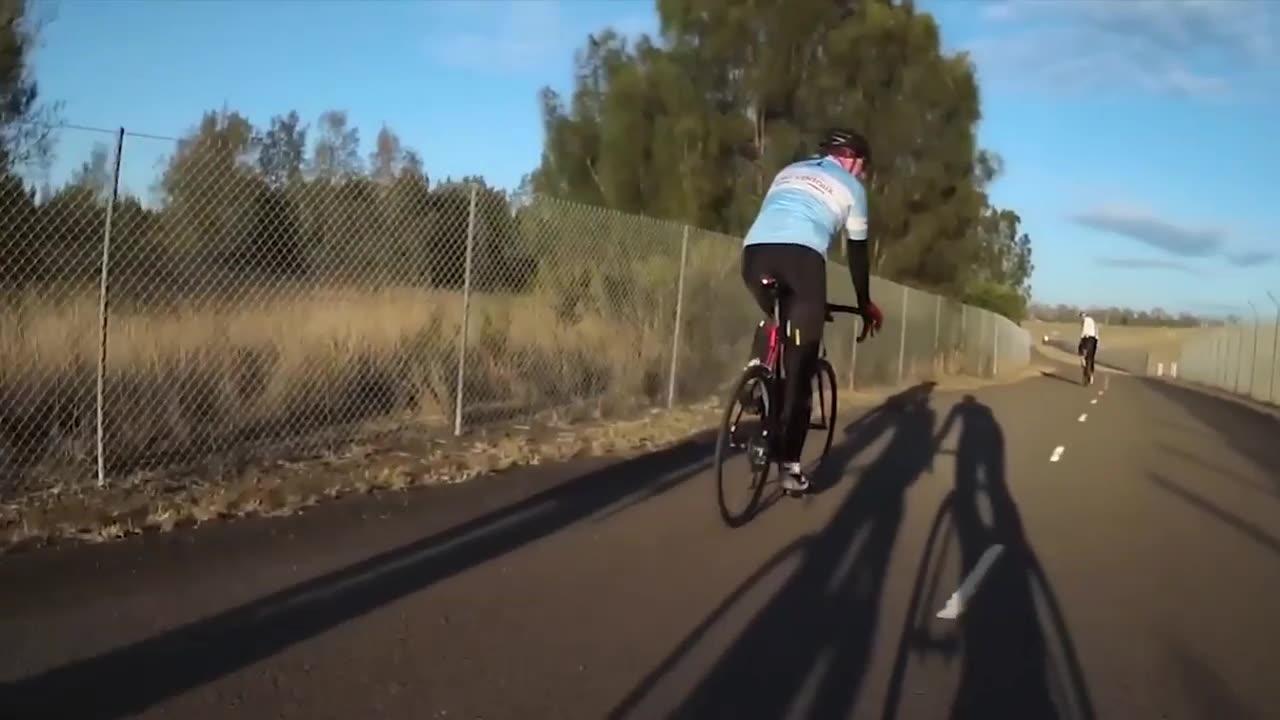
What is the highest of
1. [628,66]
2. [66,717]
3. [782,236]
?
[628,66]

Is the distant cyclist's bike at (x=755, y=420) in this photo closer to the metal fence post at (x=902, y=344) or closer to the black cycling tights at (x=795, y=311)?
the black cycling tights at (x=795, y=311)

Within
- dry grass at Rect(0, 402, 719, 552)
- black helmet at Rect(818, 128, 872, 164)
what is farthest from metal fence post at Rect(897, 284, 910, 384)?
black helmet at Rect(818, 128, 872, 164)

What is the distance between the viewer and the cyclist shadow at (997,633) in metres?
4.51

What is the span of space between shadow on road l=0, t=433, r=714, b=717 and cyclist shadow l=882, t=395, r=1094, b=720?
2161mm

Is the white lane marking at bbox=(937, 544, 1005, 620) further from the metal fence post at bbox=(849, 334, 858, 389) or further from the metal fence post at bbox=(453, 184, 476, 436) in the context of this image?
the metal fence post at bbox=(849, 334, 858, 389)

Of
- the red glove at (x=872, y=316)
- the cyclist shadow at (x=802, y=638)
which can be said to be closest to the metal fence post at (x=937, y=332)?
the cyclist shadow at (x=802, y=638)

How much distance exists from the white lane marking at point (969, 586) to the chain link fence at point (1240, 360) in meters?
24.5

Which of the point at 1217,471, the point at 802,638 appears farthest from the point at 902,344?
the point at 802,638

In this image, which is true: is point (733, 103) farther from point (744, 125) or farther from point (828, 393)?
point (828, 393)

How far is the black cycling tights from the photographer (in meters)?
7.05

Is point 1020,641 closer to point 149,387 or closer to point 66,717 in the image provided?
point 66,717

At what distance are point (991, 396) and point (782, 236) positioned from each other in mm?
18617

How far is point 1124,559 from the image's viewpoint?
727 cm

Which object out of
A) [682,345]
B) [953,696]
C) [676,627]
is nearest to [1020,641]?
[953,696]
